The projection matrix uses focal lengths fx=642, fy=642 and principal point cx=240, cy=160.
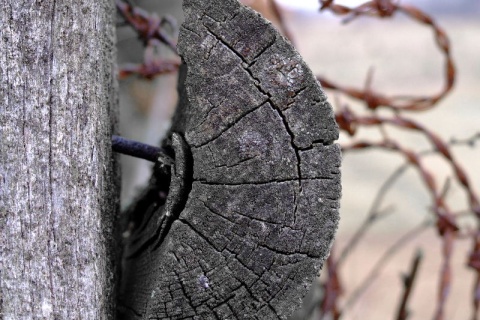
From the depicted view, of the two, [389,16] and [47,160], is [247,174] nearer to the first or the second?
[47,160]

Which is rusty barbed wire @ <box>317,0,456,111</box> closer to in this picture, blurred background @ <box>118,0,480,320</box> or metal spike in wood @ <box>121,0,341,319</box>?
blurred background @ <box>118,0,480,320</box>

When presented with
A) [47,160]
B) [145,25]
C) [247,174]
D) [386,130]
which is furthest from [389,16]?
[386,130]

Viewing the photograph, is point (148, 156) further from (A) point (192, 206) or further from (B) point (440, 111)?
(B) point (440, 111)

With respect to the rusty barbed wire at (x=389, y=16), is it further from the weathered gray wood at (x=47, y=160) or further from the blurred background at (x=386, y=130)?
the weathered gray wood at (x=47, y=160)

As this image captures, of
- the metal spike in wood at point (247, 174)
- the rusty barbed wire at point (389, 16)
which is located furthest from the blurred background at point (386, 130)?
the metal spike in wood at point (247, 174)

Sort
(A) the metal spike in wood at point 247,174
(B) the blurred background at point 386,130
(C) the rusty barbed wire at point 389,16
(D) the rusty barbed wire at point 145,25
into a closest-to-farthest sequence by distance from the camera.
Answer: (A) the metal spike in wood at point 247,174 → (C) the rusty barbed wire at point 389,16 → (D) the rusty barbed wire at point 145,25 → (B) the blurred background at point 386,130
